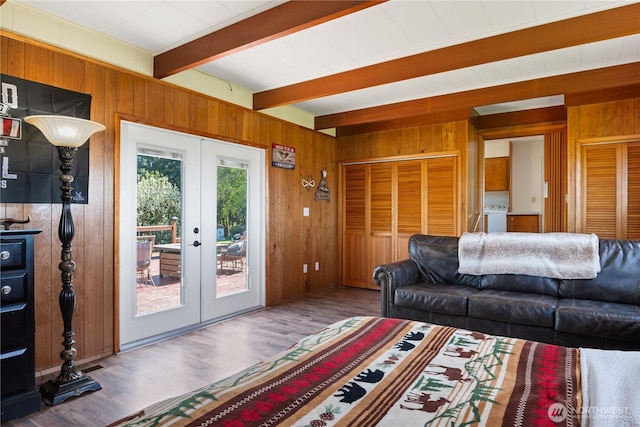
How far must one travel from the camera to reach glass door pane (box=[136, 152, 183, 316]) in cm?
335

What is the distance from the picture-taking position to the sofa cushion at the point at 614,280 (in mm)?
2892

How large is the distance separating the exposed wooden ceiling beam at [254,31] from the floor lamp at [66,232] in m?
1.03

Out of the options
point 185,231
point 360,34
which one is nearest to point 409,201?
point 360,34

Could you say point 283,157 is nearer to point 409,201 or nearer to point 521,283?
point 409,201

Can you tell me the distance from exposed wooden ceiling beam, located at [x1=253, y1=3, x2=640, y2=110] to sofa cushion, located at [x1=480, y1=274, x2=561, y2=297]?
6.18 feet

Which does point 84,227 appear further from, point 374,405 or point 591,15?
point 591,15

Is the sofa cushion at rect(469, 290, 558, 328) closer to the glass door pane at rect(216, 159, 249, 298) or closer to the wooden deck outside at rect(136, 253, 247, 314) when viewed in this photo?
the glass door pane at rect(216, 159, 249, 298)

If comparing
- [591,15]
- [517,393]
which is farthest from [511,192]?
[517,393]

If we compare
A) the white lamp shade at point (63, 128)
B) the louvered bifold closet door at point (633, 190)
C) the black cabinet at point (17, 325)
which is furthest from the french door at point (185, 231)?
the louvered bifold closet door at point (633, 190)

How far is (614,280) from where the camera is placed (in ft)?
9.66

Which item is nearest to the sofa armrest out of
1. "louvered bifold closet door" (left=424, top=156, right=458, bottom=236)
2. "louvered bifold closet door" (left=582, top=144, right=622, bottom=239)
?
"louvered bifold closet door" (left=424, top=156, right=458, bottom=236)

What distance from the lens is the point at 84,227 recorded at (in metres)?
2.91

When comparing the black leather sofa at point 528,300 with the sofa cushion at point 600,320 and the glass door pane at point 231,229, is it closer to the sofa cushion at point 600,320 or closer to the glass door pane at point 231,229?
the sofa cushion at point 600,320

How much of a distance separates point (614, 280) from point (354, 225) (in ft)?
11.6
